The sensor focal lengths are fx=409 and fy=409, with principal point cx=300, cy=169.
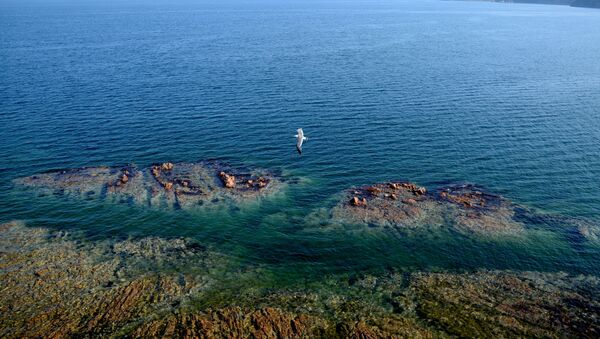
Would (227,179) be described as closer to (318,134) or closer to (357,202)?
(357,202)

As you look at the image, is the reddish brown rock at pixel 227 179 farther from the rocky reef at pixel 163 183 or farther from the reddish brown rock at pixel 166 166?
the reddish brown rock at pixel 166 166

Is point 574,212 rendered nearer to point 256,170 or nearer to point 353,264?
point 353,264

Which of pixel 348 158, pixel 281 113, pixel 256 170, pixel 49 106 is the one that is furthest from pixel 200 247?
pixel 49 106

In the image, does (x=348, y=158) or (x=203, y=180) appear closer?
(x=203, y=180)

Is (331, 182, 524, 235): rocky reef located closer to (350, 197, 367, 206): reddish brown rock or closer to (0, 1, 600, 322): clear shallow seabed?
(350, 197, 367, 206): reddish brown rock

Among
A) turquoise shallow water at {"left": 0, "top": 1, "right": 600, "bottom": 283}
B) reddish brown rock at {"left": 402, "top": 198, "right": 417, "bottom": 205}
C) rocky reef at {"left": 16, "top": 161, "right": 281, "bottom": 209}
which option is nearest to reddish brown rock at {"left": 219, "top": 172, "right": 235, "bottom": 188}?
rocky reef at {"left": 16, "top": 161, "right": 281, "bottom": 209}

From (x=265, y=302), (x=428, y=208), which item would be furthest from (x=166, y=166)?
(x=428, y=208)
